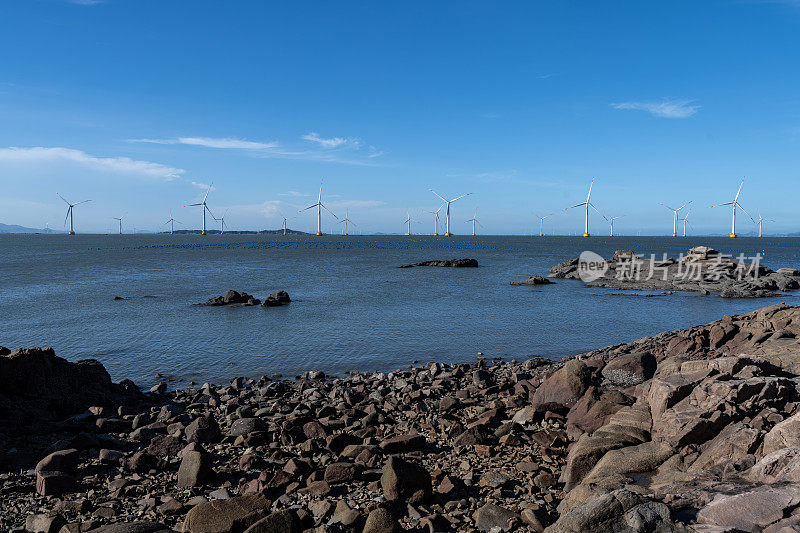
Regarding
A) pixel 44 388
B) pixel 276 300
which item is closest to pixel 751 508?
pixel 44 388

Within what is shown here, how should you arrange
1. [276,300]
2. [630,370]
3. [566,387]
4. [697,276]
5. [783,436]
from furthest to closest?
[697,276]
[276,300]
[630,370]
[566,387]
[783,436]

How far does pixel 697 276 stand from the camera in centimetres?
6412

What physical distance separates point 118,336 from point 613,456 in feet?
101

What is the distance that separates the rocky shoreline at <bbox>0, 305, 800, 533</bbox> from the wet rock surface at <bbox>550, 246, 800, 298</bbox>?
4274cm

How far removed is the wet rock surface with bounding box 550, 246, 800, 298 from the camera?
183 feet

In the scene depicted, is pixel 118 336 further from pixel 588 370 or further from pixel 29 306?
pixel 588 370

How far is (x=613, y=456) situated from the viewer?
1066 centimetres

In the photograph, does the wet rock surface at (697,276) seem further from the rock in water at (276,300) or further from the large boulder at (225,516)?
the large boulder at (225,516)

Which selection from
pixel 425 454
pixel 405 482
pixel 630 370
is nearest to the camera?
pixel 405 482

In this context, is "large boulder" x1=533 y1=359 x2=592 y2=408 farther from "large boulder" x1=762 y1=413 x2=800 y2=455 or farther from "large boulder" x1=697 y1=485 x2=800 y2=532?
"large boulder" x1=697 y1=485 x2=800 y2=532

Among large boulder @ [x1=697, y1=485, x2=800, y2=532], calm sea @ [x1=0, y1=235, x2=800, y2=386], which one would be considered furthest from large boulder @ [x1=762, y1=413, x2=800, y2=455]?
calm sea @ [x1=0, y1=235, x2=800, y2=386]

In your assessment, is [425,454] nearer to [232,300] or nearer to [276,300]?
[276,300]

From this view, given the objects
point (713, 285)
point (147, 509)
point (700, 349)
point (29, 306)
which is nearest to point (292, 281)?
point (29, 306)

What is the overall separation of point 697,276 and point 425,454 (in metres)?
62.8
